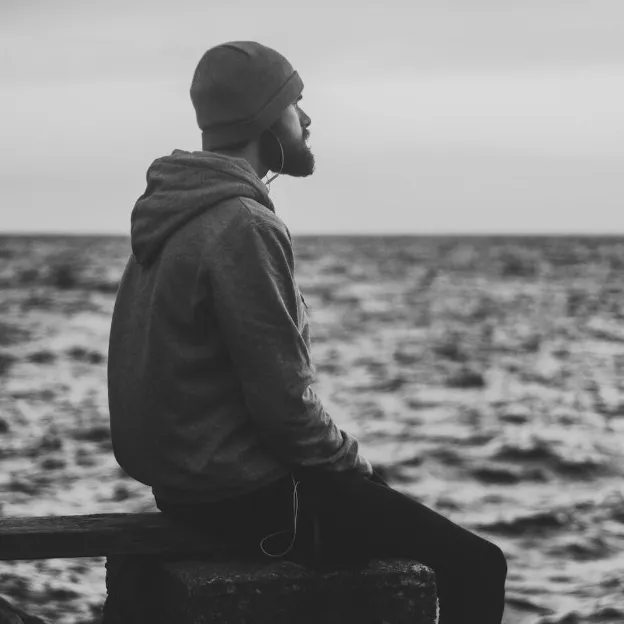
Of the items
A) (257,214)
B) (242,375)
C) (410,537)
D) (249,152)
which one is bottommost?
(410,537)

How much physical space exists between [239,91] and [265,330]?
67 cm

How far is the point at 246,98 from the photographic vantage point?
297cm

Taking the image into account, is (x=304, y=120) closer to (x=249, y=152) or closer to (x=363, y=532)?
(x=249, y=152)

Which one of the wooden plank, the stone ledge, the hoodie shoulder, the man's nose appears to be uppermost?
the man's nose

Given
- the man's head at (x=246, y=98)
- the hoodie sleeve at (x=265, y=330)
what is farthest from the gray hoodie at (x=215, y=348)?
the man's head at (x=246, y=98)

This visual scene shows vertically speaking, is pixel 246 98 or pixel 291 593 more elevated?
pixel 246 98

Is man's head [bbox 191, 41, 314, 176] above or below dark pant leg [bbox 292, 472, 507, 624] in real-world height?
above

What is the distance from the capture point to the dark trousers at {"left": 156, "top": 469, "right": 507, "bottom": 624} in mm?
2971

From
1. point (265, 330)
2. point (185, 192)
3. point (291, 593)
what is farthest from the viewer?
point (291, 593)

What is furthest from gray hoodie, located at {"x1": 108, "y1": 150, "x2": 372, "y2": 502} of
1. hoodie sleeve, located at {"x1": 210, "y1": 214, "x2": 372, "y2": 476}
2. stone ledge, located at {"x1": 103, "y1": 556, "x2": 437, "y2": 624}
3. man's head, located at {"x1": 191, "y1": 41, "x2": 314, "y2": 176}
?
stone ledge, located at {"x1": 103, "y1": 556, "x2": 437, "y2": 624}

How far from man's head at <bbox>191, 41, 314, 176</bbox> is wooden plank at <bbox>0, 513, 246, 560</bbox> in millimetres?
1084

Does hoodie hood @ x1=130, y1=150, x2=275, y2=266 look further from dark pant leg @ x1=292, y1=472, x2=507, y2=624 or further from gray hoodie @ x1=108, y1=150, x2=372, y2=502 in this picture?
dark pant leg @ x1=292, y1=472, x2=507, y2=624

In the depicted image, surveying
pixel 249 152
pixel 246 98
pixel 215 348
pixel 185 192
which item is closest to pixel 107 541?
pixel 215 348

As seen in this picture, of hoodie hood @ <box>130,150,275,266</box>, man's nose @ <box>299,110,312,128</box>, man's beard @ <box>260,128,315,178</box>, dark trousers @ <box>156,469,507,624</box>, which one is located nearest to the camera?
hoodie hood @ <box>130,150,275,266</box>
